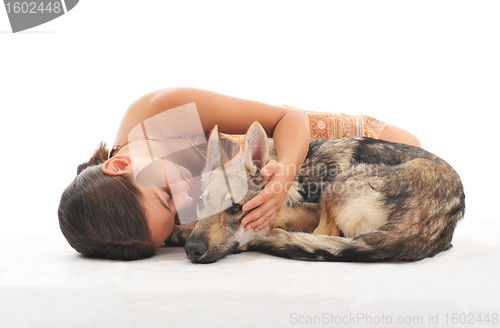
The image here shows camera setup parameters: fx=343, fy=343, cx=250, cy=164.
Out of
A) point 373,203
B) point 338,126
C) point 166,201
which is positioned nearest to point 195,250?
point 166,201

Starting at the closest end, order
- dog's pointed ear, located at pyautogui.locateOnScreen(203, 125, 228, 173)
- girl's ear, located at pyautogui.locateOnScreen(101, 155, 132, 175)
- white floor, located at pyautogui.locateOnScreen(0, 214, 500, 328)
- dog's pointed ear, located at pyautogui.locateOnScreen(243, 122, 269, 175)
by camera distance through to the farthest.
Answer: white floor, located at pyautogui.locateOnScreen(0, 214, 500, 328) < girl's ear, located at pyautogui.locateOnScreen(101, 155, 132, 175) < dog's pointed ear, located at pyautogui.locateOnScreen(243, 122, 269, 175) < dog's pointed ear, located at pyautogui.locateOnScreen(203, 125, 228, 173)

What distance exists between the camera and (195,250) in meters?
2.05

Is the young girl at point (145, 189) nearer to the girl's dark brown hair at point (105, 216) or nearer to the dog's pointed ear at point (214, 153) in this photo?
the girl's dark brown hair at point (105, 216)

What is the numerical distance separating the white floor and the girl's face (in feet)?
0.80

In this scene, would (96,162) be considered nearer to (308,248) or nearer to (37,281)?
(37,281)

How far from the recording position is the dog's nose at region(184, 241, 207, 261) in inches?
80.7

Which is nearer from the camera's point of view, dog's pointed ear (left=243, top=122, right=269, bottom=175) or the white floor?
the white floor

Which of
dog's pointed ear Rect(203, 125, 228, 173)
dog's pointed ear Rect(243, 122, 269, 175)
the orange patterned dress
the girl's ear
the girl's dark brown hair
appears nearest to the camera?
the girl's dark brown hair

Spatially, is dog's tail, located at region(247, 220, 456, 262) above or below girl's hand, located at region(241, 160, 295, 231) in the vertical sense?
below

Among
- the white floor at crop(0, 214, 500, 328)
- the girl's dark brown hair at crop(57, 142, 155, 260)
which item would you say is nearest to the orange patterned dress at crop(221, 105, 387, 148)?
the white floor at crop(0, 214, 500, 328)

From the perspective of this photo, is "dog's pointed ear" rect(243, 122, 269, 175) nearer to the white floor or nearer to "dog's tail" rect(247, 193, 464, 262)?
"dog's tail" rect(247, 193, 464, 262)

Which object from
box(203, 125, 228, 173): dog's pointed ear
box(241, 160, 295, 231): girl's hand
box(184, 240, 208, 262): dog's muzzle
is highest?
box(203, 125, 228, 173): dog's pointed ear

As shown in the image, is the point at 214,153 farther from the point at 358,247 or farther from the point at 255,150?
the point at 358,247

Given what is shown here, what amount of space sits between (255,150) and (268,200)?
14.0 inches
